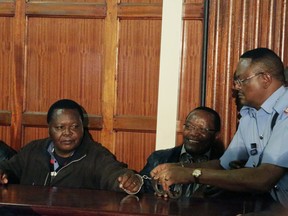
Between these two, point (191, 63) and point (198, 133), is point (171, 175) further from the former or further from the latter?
point (191, 63)

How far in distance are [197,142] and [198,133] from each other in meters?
0.05

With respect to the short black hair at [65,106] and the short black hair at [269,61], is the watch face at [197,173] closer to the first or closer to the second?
the short black hair at [269,61]

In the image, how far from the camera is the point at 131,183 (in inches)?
105

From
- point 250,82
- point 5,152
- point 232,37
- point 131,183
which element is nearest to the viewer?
point 131,183

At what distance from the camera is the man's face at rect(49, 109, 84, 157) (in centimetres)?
343

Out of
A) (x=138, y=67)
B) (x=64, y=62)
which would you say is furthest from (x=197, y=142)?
(x=64, y=62)

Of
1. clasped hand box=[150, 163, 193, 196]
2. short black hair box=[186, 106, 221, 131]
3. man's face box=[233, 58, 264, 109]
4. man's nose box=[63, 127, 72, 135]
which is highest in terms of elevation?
man's face box=[233, 58, 264, 109]

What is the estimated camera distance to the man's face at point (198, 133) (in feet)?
11.1

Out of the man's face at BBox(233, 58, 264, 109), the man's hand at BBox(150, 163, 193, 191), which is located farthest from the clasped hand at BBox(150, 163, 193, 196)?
the man's face at BBox(233, 58, 264, 109)

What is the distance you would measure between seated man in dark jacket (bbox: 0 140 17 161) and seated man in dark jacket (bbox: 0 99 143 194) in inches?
5.9

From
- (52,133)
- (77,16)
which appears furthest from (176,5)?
(52,133)

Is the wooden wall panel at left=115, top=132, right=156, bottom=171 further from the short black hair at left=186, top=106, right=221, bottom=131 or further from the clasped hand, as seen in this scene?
the clasped hand

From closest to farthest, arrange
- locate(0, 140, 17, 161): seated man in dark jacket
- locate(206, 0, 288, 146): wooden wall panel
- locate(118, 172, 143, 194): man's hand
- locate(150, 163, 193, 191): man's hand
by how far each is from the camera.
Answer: locate(150, 163, 193, 191): man's hand < locate(118, 172, 143, 194): man's hand < locate(206, 0, 288, 146): wooden wall panel < locate(0, 140, 17, 161): seated man in dark jacket

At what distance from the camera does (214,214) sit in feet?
7.32
